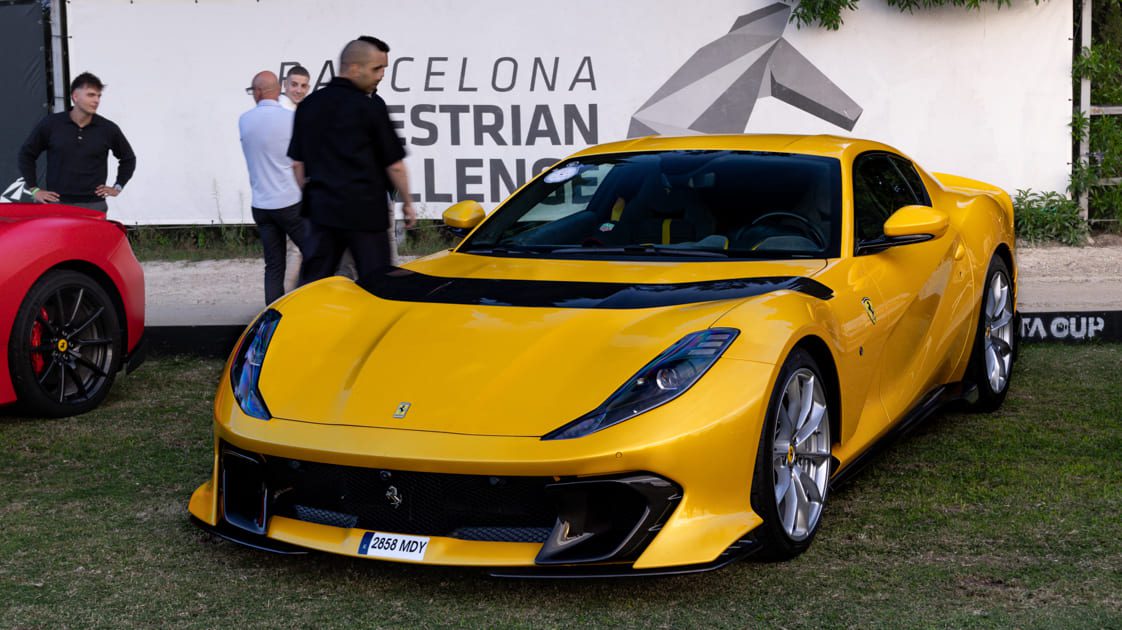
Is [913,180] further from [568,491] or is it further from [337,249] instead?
[568,491]

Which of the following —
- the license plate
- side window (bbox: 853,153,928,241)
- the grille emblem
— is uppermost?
side window (bbox: 853,153,928,241)

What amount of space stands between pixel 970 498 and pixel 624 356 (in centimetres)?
161

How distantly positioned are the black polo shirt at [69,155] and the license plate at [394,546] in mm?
5834

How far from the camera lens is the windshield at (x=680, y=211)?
496 centimetres

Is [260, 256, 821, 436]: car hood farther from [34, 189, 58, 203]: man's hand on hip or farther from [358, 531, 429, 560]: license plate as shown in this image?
[34, 189, 58, 203]: man's hand on hip

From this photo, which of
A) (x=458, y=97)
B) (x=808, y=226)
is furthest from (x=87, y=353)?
(x=458, y=97)

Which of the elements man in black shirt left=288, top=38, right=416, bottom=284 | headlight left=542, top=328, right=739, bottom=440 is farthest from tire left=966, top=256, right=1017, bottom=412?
man in black shirt left=288, top=38, right=416, bottom=284

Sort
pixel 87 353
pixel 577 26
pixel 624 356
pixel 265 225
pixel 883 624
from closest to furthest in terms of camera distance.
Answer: pixel 883 624 < pixel 624 356 < pixel 87 353 < pixel 265 225 < pixel 577 26

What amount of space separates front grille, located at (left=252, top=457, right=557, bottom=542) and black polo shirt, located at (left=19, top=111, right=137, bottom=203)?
568cm

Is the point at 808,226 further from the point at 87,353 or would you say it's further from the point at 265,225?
the point at 265,225

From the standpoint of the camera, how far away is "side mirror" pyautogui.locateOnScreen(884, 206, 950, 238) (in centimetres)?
486

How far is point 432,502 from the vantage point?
374 centimetres

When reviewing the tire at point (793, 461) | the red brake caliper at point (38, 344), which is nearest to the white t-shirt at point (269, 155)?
the red brake caliper at point (38, 344)

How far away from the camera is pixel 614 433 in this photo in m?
3.66
